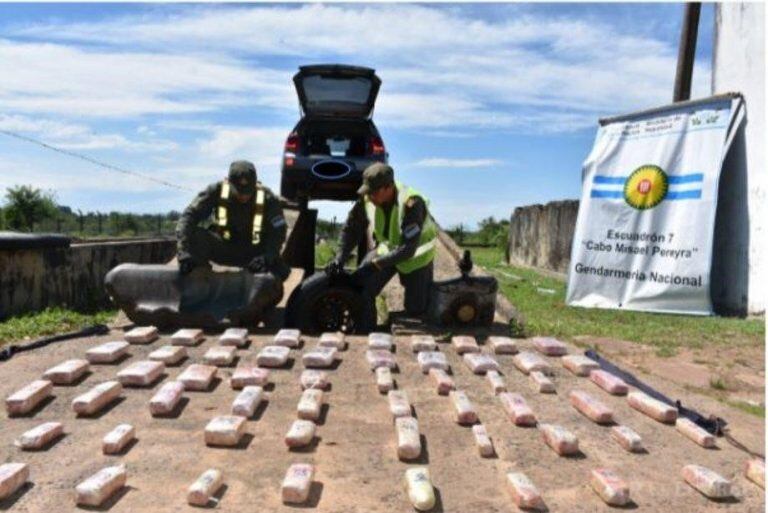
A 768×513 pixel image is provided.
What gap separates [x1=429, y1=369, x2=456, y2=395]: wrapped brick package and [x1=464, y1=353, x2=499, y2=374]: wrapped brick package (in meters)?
0.30

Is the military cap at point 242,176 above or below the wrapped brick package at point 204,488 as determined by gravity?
above

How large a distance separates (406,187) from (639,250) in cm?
408

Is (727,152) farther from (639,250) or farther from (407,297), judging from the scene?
(407,297)

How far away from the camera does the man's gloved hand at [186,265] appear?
21.1 feet

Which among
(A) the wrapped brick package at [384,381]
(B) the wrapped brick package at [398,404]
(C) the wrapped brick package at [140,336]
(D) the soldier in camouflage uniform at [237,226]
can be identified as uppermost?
(D) the soldier in camouflage uniform at [237,226]

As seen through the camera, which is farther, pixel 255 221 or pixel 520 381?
pixel 255 221

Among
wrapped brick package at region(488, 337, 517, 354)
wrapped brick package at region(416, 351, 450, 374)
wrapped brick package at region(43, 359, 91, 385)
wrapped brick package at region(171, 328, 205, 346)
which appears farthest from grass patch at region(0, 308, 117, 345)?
wrapped brick package at region(488, 337, 517, 354)

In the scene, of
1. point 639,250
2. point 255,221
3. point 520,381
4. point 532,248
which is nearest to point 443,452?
point 520,381

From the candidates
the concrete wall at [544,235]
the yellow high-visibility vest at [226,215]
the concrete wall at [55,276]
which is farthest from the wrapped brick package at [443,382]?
the concrete wall at [544,235]

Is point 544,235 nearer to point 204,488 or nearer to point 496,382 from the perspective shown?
point 496,382

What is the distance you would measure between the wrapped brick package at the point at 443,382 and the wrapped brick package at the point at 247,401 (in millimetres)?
1024

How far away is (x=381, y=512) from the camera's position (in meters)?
3.02

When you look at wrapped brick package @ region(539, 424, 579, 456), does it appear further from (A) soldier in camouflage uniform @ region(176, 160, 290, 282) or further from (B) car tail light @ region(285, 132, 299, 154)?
(B) car tail light @ region(285, 132, 299, 154)

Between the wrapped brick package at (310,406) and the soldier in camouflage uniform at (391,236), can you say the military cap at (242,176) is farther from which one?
the wrapped brick package at (310,406)
